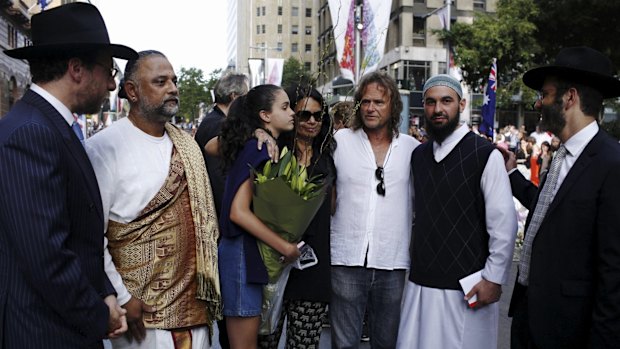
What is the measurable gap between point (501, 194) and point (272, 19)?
104 m

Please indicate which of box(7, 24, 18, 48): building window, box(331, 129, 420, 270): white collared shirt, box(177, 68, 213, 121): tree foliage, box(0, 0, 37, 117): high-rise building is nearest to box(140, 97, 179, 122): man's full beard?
box(331, 129, 420, 270): white collared shirt

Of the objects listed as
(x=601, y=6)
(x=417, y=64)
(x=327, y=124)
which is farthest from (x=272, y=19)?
(x=327, y=124)

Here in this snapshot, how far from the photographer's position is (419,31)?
146 feet

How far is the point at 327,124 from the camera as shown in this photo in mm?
4023

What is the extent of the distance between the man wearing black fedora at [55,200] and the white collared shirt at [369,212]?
166cm

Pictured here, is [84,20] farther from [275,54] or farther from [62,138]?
[275,54]

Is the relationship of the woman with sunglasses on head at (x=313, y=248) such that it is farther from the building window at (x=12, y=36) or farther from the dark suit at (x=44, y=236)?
the building window at (x=12, y=36)

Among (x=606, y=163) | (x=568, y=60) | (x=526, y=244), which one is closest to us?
(x=606, y=163)

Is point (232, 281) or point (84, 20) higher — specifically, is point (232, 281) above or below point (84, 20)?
below

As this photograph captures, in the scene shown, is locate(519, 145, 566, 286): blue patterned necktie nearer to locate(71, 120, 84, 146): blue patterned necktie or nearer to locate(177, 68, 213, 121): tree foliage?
locate(71, 120, 84, 146): blue patterned necktie

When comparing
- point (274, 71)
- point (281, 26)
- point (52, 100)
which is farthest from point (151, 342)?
point (281, 26)

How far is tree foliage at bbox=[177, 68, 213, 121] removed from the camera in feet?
225

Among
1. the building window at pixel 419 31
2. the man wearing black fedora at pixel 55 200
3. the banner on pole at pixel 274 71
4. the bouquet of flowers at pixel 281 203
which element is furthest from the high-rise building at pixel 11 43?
the man wearing black fedora at pixel 55 200

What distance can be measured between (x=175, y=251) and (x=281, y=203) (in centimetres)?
58
